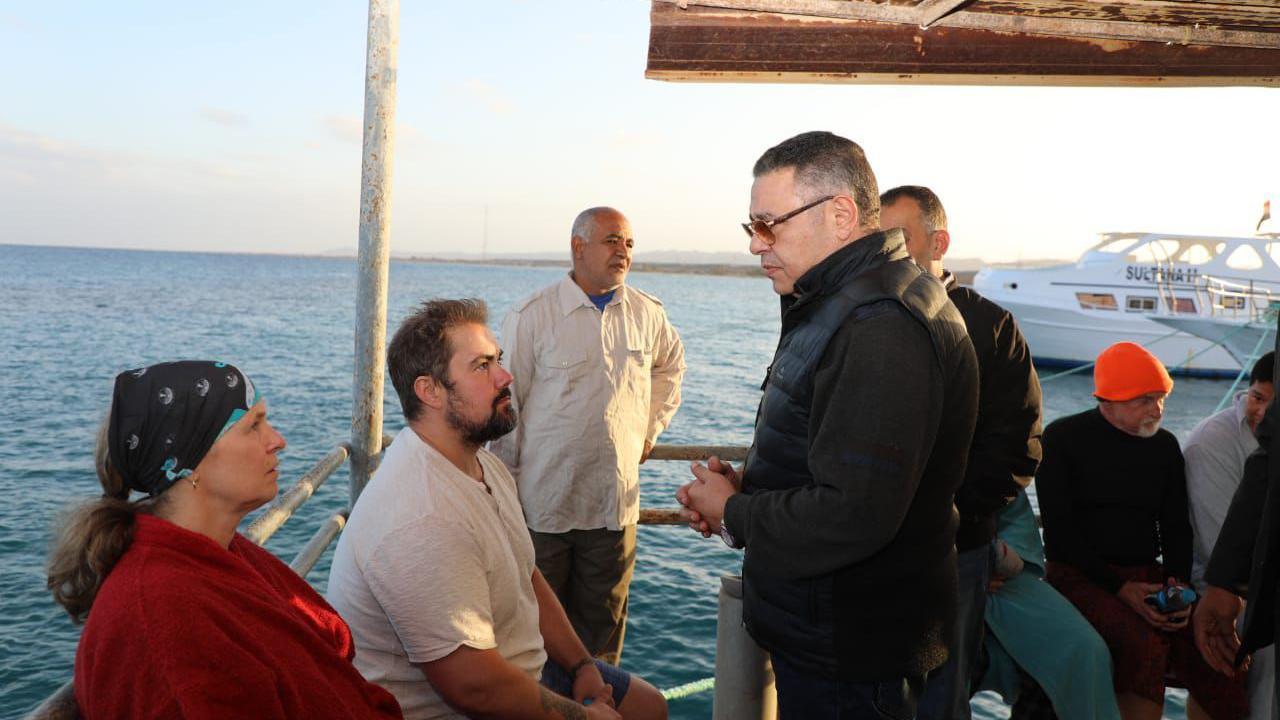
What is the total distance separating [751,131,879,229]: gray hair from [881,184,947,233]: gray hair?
1.21 metres

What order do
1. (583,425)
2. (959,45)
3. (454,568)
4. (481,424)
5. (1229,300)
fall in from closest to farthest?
(454,568) < (481,424) < (959,45) < (583,425) < (1229,300)

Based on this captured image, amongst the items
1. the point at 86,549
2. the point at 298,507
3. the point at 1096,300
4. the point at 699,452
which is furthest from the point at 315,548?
the point at 1096,300

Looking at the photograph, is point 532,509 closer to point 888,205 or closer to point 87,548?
point 888,205

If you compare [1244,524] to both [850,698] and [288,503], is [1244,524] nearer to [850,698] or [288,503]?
[850,698]

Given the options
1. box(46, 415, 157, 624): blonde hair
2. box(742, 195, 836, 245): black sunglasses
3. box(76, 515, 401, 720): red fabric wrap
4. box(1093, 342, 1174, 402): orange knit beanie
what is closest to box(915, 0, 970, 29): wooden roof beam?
box(742, 195, 836, 245): black sunglasses

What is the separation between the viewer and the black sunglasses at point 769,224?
83.2 inches

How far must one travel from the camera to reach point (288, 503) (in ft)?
9.59

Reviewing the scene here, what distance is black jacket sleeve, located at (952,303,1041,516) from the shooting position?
2.98 m

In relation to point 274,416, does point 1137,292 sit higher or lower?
higher

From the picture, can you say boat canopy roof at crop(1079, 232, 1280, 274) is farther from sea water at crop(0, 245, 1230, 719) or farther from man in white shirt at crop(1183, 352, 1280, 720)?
man in white shirt at crop(1183, 352, 1280, 720)

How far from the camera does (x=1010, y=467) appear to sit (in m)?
2.99

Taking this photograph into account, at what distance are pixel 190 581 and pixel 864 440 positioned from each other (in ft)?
4.53

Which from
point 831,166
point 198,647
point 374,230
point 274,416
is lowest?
point 274,416

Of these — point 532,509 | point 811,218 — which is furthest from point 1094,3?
point 532,509
